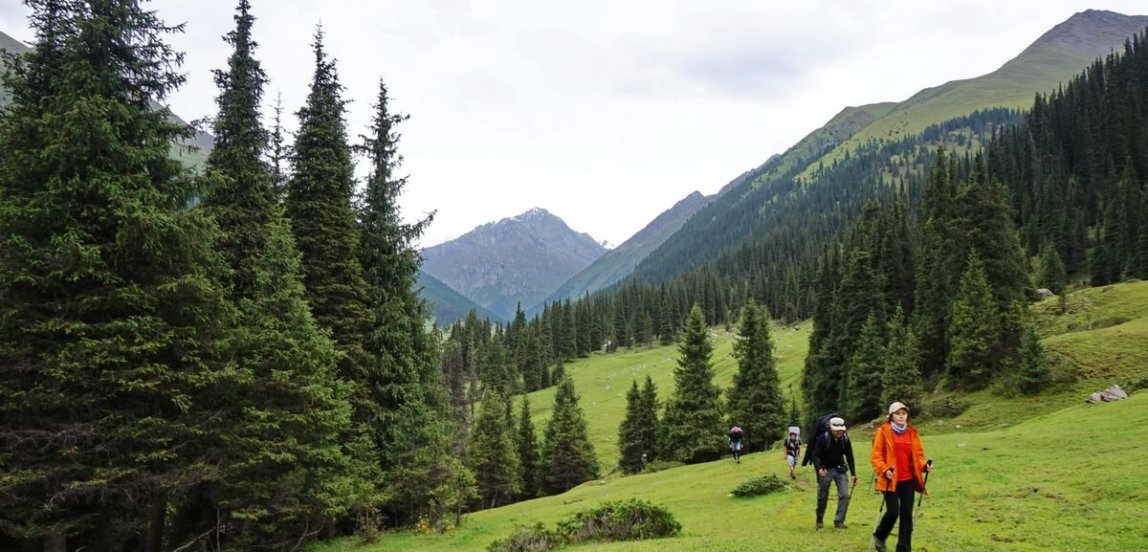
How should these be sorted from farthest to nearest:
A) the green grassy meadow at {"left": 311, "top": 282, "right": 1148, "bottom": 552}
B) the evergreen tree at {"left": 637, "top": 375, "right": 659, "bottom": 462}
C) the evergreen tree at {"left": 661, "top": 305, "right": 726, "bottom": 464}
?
the evergreen tree at {"left": 637, "top": 375, "right": 659, "bottom": 462} < the evergreen tree at {"left": 661, "top": 305, "right": 726, "bottom": 464} < the green grassy meadow at {"left": 311, "top": 282, "right": 1148, "bottom": 552}

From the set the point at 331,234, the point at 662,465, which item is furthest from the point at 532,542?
the point at 662,465

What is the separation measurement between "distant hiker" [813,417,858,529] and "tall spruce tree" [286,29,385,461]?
1931 centimetres

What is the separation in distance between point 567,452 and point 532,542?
1754 inches

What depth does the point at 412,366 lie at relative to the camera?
93.8 ft

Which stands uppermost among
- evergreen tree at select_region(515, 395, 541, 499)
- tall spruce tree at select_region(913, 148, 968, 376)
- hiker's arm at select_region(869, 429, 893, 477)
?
tall spruce tree at select_region(913, 148, 968, 376)

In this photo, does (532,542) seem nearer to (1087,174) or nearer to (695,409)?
(695,409)

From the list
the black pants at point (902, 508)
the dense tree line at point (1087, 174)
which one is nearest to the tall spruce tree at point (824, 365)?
the dense tree line at point (1087, 174)

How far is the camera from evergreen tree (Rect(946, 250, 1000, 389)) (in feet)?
130

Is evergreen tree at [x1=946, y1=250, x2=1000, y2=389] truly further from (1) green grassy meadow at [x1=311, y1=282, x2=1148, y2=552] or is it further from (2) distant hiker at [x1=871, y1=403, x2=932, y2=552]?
(2) distant hiker at [x1=871, y1=403, x2=932, y2=552]

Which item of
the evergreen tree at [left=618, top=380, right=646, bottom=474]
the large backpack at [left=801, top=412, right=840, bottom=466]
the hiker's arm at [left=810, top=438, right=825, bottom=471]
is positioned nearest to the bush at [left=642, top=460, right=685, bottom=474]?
the evergreen tree at [left=618, top=380, right=646, bottom=474]

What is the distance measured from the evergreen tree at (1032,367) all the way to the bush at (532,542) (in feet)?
112

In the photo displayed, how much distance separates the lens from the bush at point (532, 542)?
16312mm

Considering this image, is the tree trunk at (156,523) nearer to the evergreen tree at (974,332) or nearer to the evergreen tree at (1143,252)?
the evergreen tree at (974,332)

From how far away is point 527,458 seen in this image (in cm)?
6425
